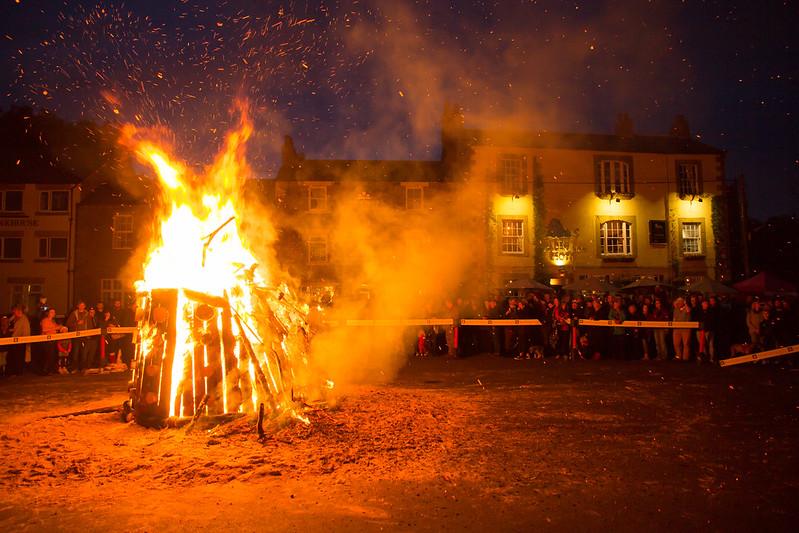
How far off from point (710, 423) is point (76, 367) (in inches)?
525

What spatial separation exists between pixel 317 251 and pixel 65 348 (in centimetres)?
1669

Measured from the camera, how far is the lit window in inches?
1181

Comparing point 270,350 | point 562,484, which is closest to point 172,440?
point 270,350

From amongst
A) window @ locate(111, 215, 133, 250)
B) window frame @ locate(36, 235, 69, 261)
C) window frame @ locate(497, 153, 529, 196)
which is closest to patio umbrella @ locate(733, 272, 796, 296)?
window frame @ locate(497, 153, 529, 196)

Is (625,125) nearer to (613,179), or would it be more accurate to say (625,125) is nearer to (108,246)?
(613,179)

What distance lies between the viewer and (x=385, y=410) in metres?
7.74

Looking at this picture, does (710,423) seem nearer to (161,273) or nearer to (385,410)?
(385,410)

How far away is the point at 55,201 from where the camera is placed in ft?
104

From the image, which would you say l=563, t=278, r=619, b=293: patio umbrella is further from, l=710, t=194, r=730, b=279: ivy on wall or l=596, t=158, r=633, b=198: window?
l=710, t=194, r=730, b=279: ivy on wall

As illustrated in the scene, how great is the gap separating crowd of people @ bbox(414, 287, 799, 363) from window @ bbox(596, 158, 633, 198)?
1515 cm

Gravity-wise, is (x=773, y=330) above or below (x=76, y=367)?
above

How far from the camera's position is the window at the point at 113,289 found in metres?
30.5

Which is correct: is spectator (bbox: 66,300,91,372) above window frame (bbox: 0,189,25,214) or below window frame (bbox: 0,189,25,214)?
below

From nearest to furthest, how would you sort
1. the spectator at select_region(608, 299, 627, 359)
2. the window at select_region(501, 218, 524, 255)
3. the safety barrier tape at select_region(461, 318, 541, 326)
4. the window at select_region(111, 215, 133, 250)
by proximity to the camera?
the spectator at select_region(608, 299, 627, 359) → the safety barrier tape at select_region(461, 318, 541, 326) → the window at select_region(501, 218, 524, 255) → the window at select_region(111, 215, 133, 250)
